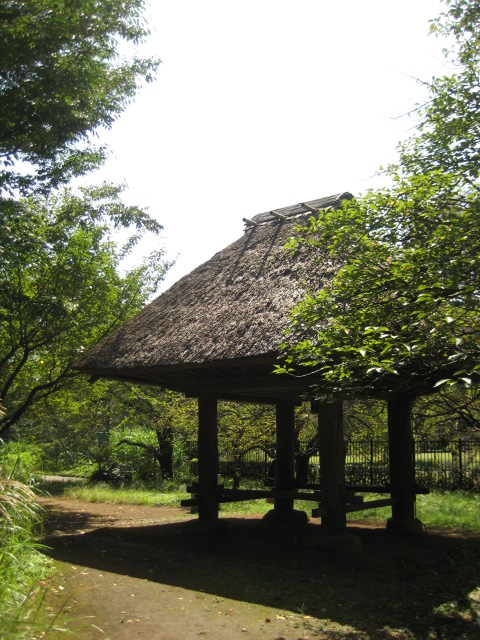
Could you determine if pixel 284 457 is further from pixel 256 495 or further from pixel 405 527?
pixel 405 527

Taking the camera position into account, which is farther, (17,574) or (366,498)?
(366,498)

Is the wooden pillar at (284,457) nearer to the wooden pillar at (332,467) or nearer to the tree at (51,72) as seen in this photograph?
the wooden pillar at (332,467)

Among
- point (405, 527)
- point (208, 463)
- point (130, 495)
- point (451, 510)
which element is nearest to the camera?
point (405, 527)

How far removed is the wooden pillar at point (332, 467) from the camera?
29.7 ft

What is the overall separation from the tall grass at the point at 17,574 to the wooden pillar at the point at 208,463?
410cm

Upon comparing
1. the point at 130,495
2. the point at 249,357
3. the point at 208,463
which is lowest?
the point at 130,495

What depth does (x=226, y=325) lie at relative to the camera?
32.3 ft

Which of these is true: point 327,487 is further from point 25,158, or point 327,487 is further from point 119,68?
point 119,68

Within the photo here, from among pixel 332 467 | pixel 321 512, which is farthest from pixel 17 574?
pixel 332 467

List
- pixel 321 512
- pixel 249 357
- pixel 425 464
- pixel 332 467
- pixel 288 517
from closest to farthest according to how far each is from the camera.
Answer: pixel 249 357 → pixel 321 512 → pixel 332 467 → pixel 288 517 → pixel 425 464

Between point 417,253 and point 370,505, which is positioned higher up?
point 417,253

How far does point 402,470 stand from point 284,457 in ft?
8.05

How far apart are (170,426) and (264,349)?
37.6 ft

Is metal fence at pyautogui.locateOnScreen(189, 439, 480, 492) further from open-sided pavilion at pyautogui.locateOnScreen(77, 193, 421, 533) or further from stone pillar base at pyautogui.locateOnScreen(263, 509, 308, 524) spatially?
open-sided pavilion at pyautogui.locateOnScreen(77, 193, 421, 533)
